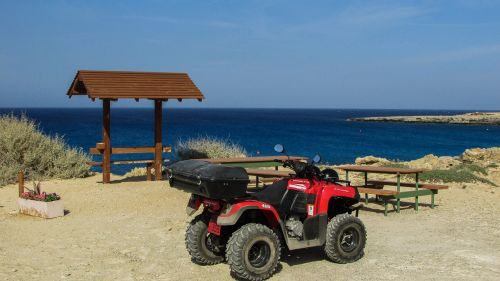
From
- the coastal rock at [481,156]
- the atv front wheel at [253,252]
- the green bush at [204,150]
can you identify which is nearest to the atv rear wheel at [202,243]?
the atv front wheel at [253,252]

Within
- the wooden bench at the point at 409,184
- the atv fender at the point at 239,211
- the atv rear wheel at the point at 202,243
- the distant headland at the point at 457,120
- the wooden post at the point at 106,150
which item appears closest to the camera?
the atv fender at the point at 239,211

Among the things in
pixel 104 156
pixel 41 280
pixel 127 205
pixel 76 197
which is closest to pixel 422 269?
pixel 41 280

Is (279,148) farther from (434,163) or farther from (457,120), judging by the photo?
(457,120)

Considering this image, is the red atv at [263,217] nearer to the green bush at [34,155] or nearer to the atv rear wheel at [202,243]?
the atv rear wheel at [202,243]

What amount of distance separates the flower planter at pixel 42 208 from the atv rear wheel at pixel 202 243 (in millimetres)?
4058

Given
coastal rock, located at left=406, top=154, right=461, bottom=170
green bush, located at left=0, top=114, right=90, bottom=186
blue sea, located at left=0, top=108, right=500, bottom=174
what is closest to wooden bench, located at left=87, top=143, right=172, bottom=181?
green bush, located at left=0, top=114, right=90, bottom=186

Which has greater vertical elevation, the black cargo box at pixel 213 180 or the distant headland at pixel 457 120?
the black cargo box at pixel 213 180

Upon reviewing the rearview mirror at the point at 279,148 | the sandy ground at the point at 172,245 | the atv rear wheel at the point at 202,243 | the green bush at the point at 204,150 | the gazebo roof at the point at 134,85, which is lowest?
the sandy ground at the point at 172,245

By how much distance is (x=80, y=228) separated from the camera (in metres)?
9.02

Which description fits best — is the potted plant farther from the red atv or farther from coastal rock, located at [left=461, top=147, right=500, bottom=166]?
coastal rock, located at [left=461, top=147, right=500, bottom=166]

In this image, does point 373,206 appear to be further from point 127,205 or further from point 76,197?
point 76,197

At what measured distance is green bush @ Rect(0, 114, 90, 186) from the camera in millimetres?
14891

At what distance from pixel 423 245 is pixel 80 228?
17.8 feet

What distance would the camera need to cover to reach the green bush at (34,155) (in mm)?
14891
